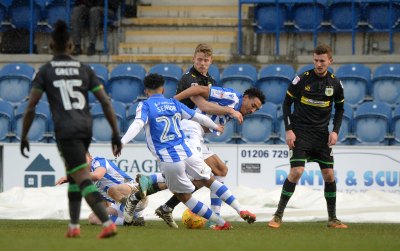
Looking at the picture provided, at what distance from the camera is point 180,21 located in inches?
917

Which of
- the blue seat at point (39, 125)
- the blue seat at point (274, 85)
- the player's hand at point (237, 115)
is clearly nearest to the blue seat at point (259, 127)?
the blue seat at point (274, 85)

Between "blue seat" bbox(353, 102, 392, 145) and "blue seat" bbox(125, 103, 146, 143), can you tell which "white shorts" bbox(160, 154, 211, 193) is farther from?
"blue seat" bbox(353, 102, 392, 145)

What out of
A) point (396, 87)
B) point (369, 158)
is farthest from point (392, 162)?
point (396, 87)

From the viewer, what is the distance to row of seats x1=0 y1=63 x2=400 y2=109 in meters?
20.3

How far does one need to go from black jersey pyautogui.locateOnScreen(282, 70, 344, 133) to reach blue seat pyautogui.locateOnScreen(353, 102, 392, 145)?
564cm

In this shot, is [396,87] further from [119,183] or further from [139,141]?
[119,183]

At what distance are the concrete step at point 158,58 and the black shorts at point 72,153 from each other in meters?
11.9

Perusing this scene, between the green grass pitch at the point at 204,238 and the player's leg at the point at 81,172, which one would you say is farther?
the player's leg at the point at 81,172

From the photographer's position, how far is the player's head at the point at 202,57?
44.8ft

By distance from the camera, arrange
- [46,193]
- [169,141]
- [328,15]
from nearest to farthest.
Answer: [169,141] < [46,193] < [328,15]

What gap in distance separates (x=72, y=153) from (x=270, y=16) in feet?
42.1

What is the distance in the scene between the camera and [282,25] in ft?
74.2

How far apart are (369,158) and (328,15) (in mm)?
5254

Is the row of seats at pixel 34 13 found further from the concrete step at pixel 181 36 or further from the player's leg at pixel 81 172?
the player's leg at pixel 81 172
